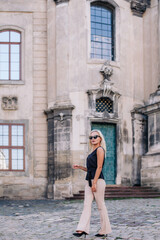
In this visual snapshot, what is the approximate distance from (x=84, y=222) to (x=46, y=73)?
45.3 feet

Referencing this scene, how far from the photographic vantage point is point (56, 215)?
1289 cm

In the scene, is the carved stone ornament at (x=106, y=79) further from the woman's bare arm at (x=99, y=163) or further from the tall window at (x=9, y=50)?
the woman's bare arm at (x=99, y=163)

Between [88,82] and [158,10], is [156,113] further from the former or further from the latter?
[158,10]

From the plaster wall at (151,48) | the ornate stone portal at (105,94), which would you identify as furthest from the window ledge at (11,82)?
the plaster wall at (151,48)

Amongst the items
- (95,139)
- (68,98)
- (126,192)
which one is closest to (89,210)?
(95,139)

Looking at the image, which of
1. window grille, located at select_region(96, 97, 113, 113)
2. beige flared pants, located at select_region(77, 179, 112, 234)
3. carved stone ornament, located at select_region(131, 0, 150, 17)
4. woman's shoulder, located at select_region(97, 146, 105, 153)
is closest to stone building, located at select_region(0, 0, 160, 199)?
window grille, located at select_region(96, 97, 113, 113)

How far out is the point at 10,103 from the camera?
2120 cm

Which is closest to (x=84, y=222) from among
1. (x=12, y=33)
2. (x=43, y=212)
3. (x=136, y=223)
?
(x=136, y=223)

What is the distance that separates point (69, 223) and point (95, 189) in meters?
2.94

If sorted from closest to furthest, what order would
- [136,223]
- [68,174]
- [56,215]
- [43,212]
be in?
[136,223], [56,215], [43,212], [68,174]

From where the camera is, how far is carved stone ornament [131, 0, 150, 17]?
2248 centimetres

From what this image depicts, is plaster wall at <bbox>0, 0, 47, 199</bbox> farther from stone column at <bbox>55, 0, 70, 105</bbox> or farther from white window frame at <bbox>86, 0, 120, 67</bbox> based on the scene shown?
white window frame at <bbox>86, 0, 120, 67</bbox>

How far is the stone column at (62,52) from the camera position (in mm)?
20609

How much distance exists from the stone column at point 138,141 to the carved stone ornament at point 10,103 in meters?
5.25
